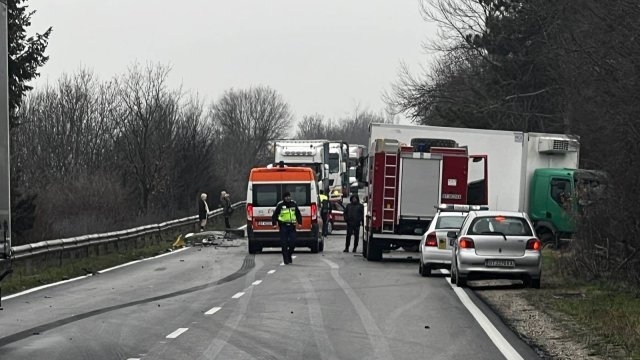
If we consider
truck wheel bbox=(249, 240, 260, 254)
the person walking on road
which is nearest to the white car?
truck wheel bbox=(249, 240, 260, 254)

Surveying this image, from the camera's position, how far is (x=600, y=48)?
60.2 ft

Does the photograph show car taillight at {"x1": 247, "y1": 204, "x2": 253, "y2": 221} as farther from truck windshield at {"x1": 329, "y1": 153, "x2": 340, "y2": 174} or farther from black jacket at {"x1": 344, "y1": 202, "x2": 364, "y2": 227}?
truck windshield at {"x1": 329, "y1": 153, "x2": 340, "y2": 174}

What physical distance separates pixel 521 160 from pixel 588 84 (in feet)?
33.5

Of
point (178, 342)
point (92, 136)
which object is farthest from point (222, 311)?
point (92, 136)

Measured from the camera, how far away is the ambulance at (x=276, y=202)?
32.2 m

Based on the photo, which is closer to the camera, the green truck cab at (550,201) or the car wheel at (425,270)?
the car wheel at (425,270)

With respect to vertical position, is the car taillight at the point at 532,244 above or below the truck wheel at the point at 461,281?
above

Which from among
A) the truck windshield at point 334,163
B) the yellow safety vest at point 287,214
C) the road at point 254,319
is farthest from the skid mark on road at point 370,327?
the truck windshield at point 334,163

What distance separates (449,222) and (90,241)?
1053 centimetres

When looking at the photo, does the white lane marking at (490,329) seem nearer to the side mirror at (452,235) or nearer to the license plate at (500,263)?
the license plate at (500,263)

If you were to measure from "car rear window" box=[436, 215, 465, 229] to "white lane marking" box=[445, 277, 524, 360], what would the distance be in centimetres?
408

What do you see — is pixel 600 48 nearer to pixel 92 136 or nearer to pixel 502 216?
pixel 502 216

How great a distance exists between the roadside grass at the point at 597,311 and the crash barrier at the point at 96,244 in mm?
6481

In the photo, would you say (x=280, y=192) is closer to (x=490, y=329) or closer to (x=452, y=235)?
(x=452, y=235)
